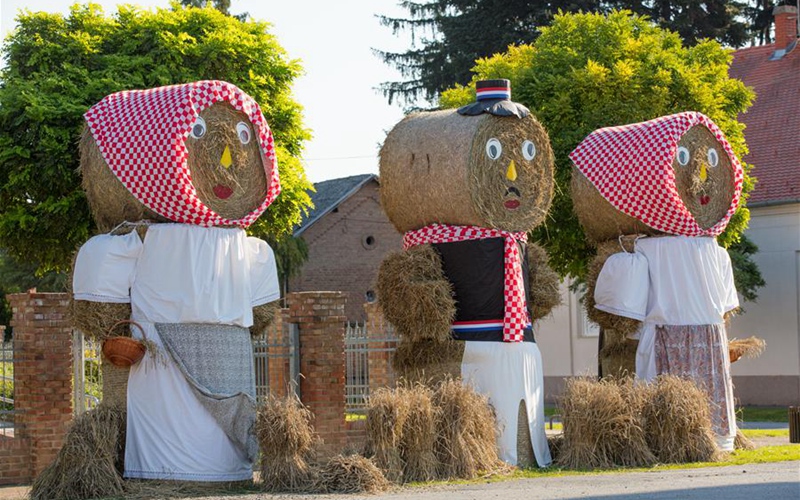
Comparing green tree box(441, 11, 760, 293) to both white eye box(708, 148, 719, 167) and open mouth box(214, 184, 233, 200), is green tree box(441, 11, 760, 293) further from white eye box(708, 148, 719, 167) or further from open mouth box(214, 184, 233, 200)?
open mouth box(214, 184, 233, 200)

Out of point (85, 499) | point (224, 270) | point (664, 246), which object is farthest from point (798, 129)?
point (85, 499)

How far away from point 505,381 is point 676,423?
76.9 inches

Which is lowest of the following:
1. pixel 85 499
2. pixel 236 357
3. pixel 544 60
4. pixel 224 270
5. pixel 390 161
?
pixel 85 499

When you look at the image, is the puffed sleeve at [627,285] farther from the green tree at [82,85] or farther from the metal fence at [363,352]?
the green tree at [82,85]

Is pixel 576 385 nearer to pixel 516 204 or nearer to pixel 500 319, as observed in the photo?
pixel 500 319

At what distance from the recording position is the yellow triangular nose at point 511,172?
46.5ft

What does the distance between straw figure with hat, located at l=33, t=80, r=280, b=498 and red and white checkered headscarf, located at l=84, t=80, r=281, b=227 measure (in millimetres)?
12

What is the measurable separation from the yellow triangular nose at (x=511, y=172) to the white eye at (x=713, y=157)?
10.3 feet

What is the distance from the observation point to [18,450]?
1432 centimetres

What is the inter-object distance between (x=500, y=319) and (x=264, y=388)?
15.9ft

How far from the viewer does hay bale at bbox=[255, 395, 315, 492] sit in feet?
39.3

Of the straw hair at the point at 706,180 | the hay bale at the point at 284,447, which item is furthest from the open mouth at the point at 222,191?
the straw hair at the point at 706,180

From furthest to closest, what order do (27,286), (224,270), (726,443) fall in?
(27,286)
(726,443)
(224,270)

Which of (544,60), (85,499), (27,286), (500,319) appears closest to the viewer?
(85,499)
